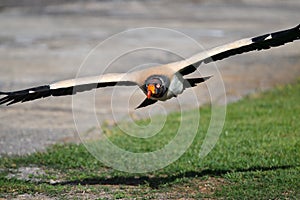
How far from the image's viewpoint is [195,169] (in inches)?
380

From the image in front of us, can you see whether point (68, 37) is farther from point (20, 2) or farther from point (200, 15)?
point (20, 2)

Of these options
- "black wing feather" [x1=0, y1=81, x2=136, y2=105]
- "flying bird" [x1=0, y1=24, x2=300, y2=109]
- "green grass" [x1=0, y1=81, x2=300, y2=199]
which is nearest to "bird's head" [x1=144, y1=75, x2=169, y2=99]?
"flying bird" [x1=0, y1=24, x2=300, y2=109]

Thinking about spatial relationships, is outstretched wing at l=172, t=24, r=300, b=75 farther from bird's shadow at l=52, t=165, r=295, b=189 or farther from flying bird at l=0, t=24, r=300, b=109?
bird's shadow at l=52, t=165, r=295, b=189

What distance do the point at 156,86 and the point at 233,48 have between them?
3.17ft

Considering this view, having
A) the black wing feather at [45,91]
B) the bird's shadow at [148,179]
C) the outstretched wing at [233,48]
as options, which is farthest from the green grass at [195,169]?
the outstretched wing at [233,48]

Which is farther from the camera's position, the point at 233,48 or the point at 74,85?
the point at 74,85

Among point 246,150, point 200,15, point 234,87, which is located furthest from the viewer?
point 200,15

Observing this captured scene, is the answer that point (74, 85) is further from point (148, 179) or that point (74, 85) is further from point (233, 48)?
point (233, 48)

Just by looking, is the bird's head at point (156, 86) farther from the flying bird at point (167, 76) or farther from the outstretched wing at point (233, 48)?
the outstretched wing at point (233, 48)

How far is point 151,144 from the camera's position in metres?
11.0

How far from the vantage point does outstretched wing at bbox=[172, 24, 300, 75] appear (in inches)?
338

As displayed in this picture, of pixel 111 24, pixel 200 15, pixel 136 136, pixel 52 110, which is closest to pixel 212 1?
pixel 200 15

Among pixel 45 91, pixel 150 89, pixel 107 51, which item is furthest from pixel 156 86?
pixel 107 51

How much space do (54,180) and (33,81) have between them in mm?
8249
